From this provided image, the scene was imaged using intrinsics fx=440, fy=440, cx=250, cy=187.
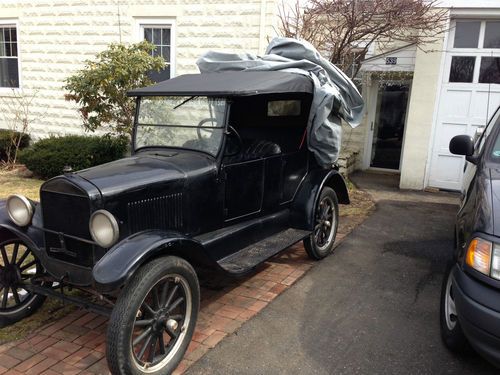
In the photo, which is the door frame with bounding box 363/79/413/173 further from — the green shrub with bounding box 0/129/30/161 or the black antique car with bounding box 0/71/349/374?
the green shrub with bounding box 0/129/30/161

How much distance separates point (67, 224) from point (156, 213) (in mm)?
624

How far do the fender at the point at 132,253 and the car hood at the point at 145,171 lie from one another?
0.38 metres

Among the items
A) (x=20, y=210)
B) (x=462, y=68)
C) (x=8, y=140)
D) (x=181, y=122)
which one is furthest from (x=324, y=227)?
(x=8, y=140)

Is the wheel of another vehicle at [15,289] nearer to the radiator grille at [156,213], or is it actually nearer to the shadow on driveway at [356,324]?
the radiator grille at [156,213]

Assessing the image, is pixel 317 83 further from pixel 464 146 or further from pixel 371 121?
pixel 371 121

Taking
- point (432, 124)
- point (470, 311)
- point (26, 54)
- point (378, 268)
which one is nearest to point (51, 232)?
point (470, 311)

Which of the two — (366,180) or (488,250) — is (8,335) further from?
(366,180)

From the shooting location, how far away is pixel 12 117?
11.5 meters

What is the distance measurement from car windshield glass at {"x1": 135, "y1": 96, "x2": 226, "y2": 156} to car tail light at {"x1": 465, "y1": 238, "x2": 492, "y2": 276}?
2071 mm

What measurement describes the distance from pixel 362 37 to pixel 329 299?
5.49 m

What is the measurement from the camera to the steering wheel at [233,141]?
3812 millimetres

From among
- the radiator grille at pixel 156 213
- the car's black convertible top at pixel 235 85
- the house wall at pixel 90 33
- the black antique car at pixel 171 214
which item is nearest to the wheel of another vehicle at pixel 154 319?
the black antique car at pixel 171 214

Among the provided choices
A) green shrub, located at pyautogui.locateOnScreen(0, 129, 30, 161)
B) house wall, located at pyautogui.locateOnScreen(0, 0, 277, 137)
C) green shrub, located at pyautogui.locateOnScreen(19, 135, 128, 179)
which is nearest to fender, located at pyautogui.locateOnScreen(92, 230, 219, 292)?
green shrub, located at pyautogui.locateOnScreen(19, 135, 128, 179)

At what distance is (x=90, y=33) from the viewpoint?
9.88 m
